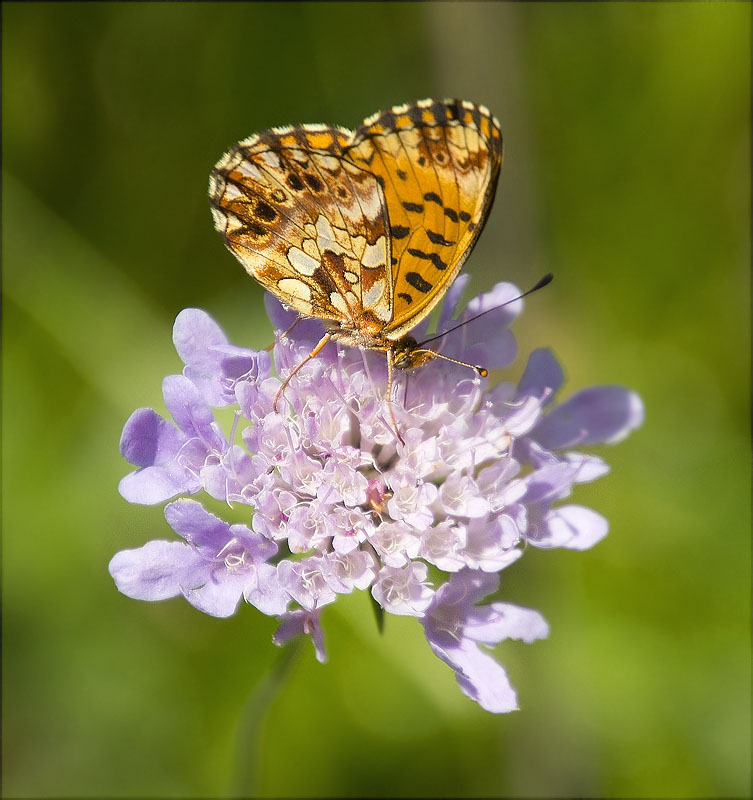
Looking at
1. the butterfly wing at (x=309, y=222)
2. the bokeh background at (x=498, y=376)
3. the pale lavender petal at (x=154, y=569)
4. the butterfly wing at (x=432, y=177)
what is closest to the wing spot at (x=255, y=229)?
the butterfly wing at (x=309, y=222)

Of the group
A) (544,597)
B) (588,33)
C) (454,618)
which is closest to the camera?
(454,618)

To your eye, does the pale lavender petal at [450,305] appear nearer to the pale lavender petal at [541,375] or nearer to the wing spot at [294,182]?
the pale lavender petal at [541,375]

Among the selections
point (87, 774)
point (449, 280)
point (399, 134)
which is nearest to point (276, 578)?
point (449, 280)

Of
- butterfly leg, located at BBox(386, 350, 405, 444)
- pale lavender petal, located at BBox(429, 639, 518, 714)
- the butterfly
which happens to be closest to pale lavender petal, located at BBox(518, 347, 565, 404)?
the butterfly

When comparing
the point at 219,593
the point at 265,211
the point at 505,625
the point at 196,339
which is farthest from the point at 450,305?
the point at 219,593

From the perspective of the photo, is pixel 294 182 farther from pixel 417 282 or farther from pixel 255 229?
pixel 417 282

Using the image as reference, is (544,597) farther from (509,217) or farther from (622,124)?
(622,124)

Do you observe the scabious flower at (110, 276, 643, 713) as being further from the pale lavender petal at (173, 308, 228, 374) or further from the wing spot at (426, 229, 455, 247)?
the wing spot at (426, 229, 455, 247)

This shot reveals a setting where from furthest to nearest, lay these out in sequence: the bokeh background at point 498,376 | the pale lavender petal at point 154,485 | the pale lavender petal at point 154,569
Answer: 1. the bokeh background at point 498,376
2. the pale lavender petal at point 154,485
3. the pale lavender petal at point 154,569
